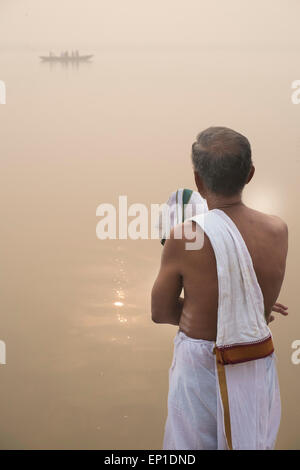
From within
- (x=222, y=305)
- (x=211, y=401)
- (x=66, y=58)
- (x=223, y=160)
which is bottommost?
(x=211, y=401)

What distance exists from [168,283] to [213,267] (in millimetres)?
94

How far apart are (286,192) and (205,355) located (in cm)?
217

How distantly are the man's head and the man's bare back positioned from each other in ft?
0.15

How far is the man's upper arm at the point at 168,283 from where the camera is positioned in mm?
958

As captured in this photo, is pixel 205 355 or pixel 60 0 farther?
pixel 60 0

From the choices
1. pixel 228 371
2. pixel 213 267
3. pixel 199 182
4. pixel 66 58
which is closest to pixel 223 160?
pixel 199 182

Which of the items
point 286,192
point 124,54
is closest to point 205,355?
point 286,192

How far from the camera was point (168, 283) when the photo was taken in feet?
3.22

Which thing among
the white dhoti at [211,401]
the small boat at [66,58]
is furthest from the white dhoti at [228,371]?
the small boat at [66,58]

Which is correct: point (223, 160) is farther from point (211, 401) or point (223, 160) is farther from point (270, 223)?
point (211, 401)

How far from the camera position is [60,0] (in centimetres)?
571

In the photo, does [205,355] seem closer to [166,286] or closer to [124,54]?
[166,286]

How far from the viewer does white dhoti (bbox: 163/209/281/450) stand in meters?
0.93

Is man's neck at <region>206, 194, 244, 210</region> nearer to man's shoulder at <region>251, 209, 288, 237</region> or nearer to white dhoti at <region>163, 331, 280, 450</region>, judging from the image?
man's shoulder at <region>251, 209, 288, 237</region>
